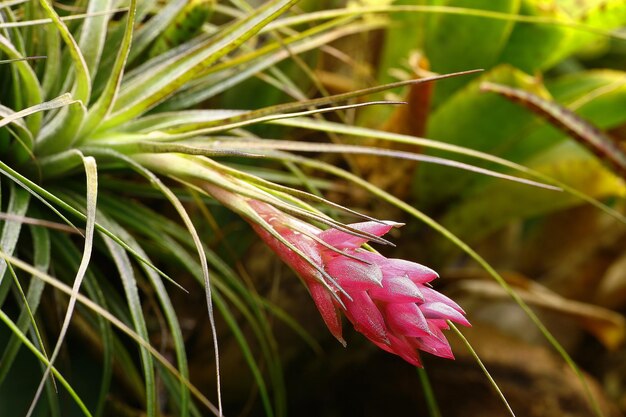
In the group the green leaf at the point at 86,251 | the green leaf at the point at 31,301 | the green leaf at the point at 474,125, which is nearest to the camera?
the green leaf at the point at 86,251

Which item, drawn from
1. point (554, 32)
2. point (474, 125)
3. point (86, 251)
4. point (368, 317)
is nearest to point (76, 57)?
point (86, 251)

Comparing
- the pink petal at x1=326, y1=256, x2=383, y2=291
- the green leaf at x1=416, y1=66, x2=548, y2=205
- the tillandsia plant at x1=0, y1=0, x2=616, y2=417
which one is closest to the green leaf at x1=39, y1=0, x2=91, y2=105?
the tillandsia plant at x1=0, y1=0, x2=616, y2=417

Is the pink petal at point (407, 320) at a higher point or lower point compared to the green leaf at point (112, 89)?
lower

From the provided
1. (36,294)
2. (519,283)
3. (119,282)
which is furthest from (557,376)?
Result: (36,294)

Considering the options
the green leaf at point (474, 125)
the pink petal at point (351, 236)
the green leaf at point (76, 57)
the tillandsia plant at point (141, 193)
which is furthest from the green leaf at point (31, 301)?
the green leaf at point (474, 125)

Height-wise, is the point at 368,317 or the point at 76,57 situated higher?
the point at 76,57

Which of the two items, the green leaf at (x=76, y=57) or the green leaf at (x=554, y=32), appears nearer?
the green leaf at (x=76, y=57)

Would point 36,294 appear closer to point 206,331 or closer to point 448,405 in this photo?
point 206,331

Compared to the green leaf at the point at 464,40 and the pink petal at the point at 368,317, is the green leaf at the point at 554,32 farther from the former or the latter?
the pink petal at the point at 368,317

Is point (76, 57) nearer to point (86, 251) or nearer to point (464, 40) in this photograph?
point (86, 251)
